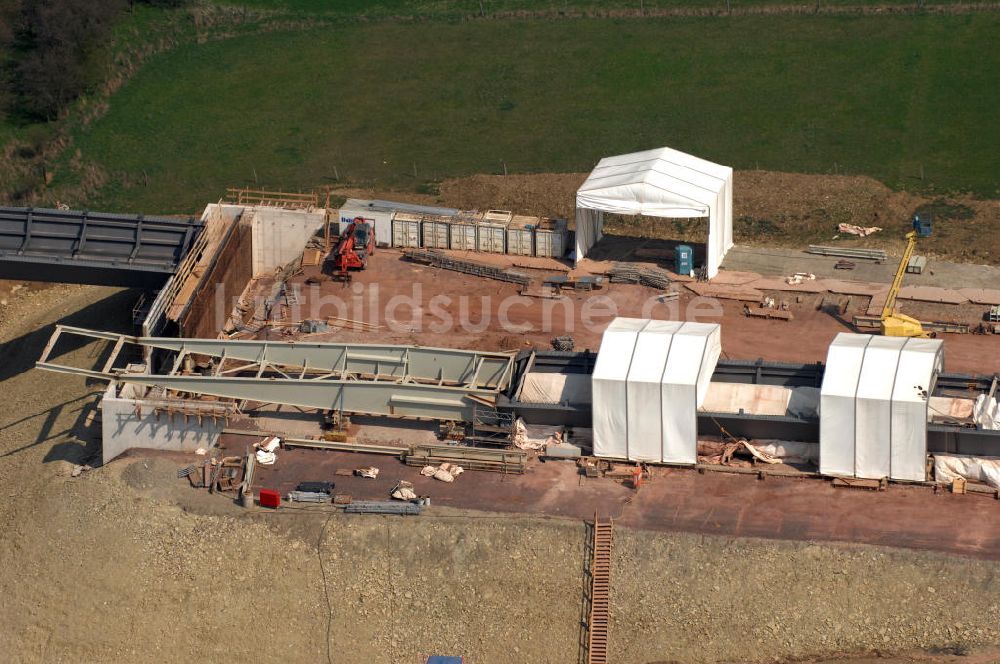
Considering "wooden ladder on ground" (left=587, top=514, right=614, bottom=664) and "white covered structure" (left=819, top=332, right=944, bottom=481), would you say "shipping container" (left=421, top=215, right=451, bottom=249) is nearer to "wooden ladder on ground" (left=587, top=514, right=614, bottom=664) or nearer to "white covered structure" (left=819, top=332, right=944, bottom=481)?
"white covered structure" (left=819, top=332, right=944, bottom=481)

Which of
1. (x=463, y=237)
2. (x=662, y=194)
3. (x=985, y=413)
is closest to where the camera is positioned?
(x=985, y=413)

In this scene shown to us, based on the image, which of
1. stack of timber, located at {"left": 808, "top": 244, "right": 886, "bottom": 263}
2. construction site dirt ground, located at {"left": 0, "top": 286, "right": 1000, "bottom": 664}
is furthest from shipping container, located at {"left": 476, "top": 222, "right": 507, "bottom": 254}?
construction site dirt ground, located at {"left": 0, "top": 286, "right": 1000, "bottom": 664}

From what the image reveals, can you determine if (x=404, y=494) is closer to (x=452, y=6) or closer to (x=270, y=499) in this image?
(x=270, y=499)

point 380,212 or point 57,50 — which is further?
point 57,50

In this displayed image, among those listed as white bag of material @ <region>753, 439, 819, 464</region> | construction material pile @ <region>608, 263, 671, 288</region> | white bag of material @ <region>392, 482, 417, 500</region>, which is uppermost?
construction material pile @ <region>608, 263, 671, 288</region>

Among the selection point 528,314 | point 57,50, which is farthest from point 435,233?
point 57,50

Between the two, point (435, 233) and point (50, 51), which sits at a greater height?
point (50, 51)

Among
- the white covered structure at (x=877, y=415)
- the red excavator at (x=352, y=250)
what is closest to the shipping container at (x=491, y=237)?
the red excavator at (x=352, y=250)
